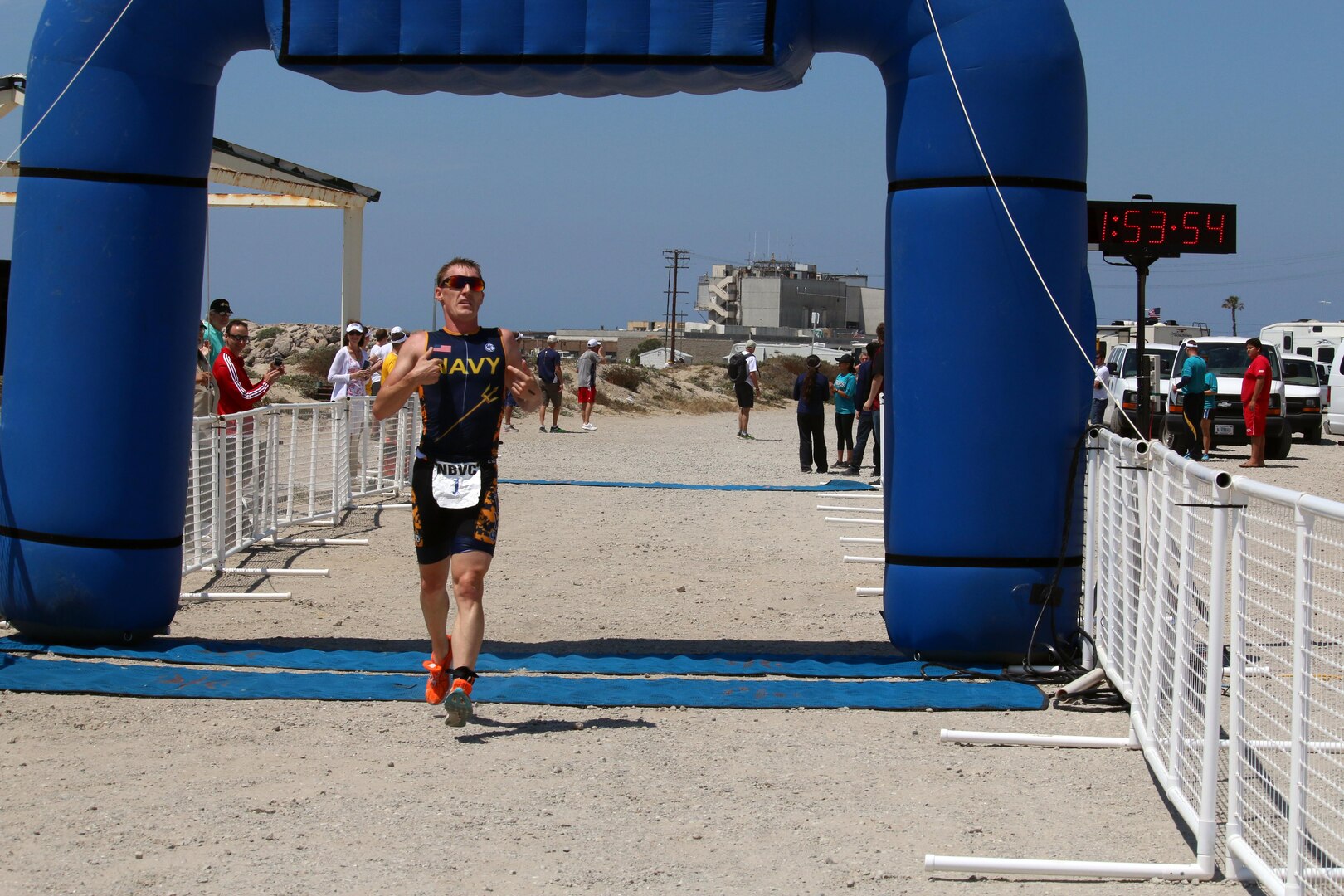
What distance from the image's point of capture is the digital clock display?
7.62 meters

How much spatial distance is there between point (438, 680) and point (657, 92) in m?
3.09

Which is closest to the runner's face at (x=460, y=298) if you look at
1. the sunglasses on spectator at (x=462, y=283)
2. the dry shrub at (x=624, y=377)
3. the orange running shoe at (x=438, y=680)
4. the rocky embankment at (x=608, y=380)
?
the sunglasses on spectator at (x=462, y=283)

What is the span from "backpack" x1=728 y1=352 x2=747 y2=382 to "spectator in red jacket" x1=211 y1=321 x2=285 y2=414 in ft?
47.7

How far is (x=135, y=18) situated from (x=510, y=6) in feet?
5.94

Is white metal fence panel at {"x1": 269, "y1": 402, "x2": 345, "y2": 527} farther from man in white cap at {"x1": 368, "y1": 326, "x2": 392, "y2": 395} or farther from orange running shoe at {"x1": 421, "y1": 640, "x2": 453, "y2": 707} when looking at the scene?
orange running shoe at {"x1": 421, "y1": 640, "x2": 453, "y2": 707}

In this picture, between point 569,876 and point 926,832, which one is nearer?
point 569,876

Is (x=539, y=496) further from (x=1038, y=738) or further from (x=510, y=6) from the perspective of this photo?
(x=1038, y=738)

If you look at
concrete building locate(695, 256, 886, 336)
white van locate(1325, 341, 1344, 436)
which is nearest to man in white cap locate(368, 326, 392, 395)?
white van locate(1325, 341, 1344, 436)

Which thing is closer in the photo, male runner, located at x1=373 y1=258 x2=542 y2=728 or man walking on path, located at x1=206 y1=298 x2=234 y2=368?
male runner, located at x1=373 y1=258 x2=542 y2=728

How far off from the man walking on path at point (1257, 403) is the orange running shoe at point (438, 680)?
17.9 metres

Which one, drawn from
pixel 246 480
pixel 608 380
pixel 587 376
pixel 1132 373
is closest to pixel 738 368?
pixel 587 376

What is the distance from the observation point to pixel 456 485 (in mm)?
5645

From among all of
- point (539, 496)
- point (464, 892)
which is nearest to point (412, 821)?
point (464, 892)

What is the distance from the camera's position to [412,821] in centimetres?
443
